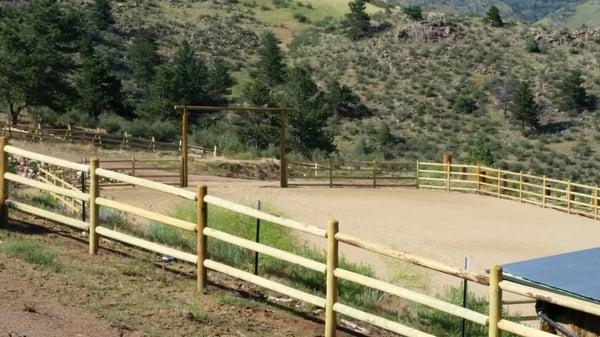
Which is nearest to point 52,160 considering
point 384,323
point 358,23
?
point 384,323

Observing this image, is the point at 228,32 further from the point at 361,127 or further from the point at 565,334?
the point at 565,334

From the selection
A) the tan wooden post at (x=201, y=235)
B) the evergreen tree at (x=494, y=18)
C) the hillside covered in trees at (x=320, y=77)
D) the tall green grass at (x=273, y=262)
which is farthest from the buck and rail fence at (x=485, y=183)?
the evergreen tree at (x=494, y=18)

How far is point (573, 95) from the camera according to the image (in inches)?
2721

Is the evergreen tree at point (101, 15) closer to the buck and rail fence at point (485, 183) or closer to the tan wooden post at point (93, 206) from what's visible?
the buck and rail fence at point (485, 183)

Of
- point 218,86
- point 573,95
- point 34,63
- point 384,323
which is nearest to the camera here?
point 384,323

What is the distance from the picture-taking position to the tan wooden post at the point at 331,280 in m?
8.72

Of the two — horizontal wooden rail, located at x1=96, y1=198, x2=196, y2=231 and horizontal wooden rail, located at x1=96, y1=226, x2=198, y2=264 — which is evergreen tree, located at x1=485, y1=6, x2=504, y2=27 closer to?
horizontal wooden rail, located at x1=96, y1=198, x2=196, y2=231

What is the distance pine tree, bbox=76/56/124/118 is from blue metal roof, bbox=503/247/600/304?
45.7 meters

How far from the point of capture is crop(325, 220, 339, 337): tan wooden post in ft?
28.6

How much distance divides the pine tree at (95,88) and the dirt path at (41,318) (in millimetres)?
43723

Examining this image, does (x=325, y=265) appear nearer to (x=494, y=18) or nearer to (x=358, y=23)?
(x=358, y=23)

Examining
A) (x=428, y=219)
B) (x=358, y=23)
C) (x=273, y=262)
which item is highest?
(x=358, y=23)

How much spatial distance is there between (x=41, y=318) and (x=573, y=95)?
65733mm

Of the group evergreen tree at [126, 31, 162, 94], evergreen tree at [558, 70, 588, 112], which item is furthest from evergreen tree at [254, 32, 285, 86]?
evergreen tree at [558, 70, 588, 112]
